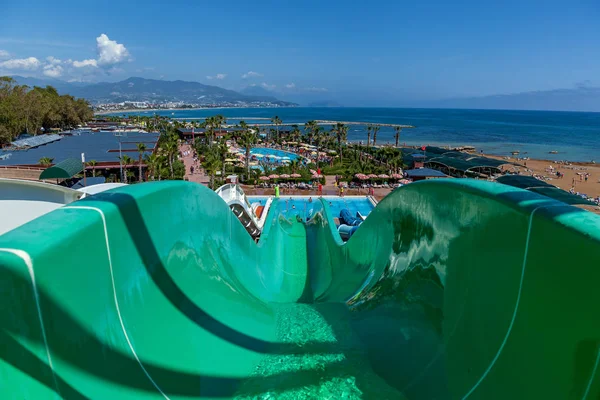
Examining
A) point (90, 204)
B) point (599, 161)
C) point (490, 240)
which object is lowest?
point (599, 161)

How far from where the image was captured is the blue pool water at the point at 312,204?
27547 millimetres

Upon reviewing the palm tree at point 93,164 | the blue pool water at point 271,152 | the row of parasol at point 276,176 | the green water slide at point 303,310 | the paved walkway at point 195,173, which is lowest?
the paved walkway at point 195,173

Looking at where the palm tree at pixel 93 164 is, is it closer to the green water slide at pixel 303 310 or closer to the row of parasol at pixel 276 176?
the row of parasol at pixel 276 176

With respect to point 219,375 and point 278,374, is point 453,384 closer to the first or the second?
point 278,374

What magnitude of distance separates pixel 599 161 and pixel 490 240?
7318 centimetres

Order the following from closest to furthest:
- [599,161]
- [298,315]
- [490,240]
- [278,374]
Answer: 1. [490,240]
2. [278,374]
3. [298,315]
4. [599,161]

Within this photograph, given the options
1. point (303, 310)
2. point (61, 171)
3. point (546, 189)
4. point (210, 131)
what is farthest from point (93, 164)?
point (546, 189)

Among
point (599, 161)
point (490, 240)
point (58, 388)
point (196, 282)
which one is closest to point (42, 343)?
point (58, 388)

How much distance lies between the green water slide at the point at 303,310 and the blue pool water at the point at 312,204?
66.8 ft

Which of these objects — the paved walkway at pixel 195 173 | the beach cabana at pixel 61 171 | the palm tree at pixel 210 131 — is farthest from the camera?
the palm tree at pixel 210 131

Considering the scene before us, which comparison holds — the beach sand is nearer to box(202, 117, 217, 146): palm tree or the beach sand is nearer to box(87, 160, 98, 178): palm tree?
box(202, 117, 217, 146): palm tree

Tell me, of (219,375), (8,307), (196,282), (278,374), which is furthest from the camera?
(196,282)

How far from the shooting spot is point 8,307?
2.13 metres

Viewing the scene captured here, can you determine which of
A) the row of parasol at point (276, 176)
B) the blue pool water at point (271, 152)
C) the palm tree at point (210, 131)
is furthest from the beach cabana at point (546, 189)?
the palm tree at point (210, 131)
